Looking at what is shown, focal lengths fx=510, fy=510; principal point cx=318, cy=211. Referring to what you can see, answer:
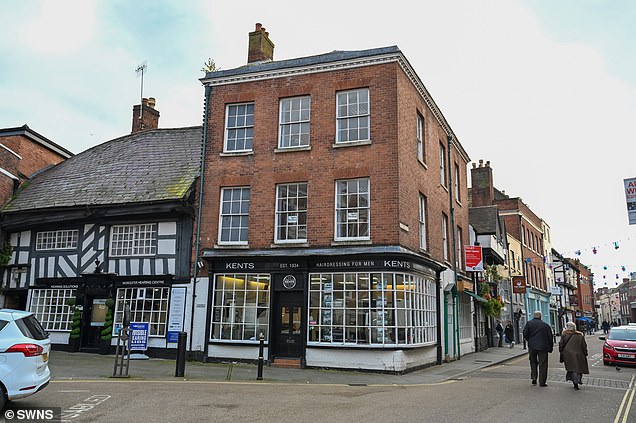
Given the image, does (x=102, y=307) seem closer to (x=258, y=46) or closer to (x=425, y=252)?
(x=258, y=46)

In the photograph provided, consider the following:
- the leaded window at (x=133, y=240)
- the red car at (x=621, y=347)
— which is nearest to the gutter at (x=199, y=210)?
the leaded window at (x=133, y=240)

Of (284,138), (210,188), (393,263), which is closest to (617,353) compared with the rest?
(393,263)

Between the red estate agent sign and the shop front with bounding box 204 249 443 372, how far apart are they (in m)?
5.22

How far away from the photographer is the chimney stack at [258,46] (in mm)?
20891

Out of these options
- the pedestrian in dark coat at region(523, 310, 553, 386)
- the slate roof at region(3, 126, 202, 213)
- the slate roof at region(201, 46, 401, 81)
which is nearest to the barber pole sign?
the pedestrian in dark coat at region(523, 310, 553, 386)

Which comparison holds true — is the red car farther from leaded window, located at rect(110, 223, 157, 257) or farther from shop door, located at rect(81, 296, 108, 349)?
shop door, located at rect(81, 296, 108, 349)

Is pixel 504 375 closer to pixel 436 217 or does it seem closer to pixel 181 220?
pixel 436 217

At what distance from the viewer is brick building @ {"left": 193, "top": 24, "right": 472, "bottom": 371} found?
1562cm

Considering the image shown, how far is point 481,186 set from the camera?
36.0m

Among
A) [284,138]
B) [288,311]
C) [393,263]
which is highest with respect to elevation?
[284,138]

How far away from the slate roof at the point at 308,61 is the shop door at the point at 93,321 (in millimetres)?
9283

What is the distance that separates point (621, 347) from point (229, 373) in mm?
14021

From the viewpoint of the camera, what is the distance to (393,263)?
15.4m

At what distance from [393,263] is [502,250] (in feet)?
67.1
